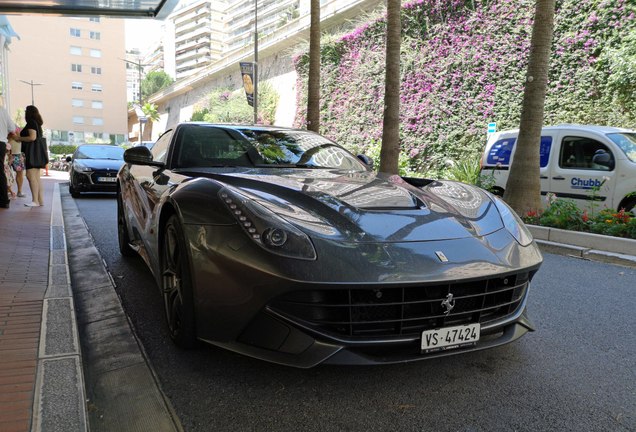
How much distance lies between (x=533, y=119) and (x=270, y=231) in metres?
6.33

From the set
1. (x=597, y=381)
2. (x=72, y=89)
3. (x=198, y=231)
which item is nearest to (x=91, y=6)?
(x=198, y=231)

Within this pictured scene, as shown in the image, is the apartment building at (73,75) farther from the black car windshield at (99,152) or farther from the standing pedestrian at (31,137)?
the standing pedestrian at (31,137)

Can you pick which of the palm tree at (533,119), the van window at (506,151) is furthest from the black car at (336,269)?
the van window at (506,151)

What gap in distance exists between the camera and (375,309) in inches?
78.8

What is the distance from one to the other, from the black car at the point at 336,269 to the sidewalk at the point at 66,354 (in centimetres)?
37

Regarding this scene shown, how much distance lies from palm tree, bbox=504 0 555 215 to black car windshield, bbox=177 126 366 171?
14.1 ft

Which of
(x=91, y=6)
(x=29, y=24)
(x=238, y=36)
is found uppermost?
(x=238, y=36)

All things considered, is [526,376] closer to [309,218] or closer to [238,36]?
[309,218]

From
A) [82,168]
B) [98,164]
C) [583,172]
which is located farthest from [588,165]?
[82,168]

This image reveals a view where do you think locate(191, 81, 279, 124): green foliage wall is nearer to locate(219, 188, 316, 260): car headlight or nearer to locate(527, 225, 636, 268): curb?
locate(527, 225, 636, 268): curb

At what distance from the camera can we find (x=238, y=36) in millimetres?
100188

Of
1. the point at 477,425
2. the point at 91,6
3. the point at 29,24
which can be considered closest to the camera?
the point at 477,425

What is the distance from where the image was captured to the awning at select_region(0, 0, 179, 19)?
24.8 ft

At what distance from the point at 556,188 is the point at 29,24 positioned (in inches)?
3110
